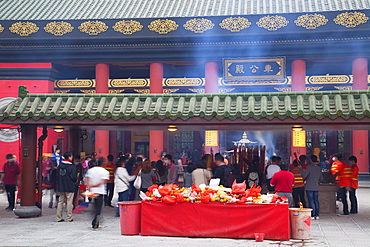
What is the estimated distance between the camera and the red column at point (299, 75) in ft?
74.6

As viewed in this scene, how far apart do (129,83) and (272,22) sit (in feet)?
25.1

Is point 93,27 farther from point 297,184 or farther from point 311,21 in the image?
point 297,184

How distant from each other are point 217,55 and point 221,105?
11653mm

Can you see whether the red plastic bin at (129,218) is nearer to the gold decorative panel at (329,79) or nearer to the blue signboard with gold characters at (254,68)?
the blue signboard with gold characters at (254,68)

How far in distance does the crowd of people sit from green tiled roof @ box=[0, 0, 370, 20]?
11861mm

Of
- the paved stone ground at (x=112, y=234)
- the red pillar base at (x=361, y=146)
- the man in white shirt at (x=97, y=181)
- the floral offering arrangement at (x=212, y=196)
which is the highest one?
the red pillar base at (x=361, y=146)

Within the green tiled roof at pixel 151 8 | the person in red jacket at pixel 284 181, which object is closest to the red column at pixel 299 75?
the green tiled roof at pixel 151 8

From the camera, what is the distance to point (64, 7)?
2670 centimetres

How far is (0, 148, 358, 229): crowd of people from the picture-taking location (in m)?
11.4

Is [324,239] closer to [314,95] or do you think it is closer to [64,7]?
[314,95]

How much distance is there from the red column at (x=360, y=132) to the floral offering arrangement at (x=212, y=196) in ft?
44.3

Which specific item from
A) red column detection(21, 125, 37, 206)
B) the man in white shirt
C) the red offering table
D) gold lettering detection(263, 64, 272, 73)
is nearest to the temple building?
gold lettering detection(263, 64, 272, 73)

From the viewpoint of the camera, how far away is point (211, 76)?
23.3 m

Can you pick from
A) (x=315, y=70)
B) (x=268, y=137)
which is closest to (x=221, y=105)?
(x=315, y=70)
